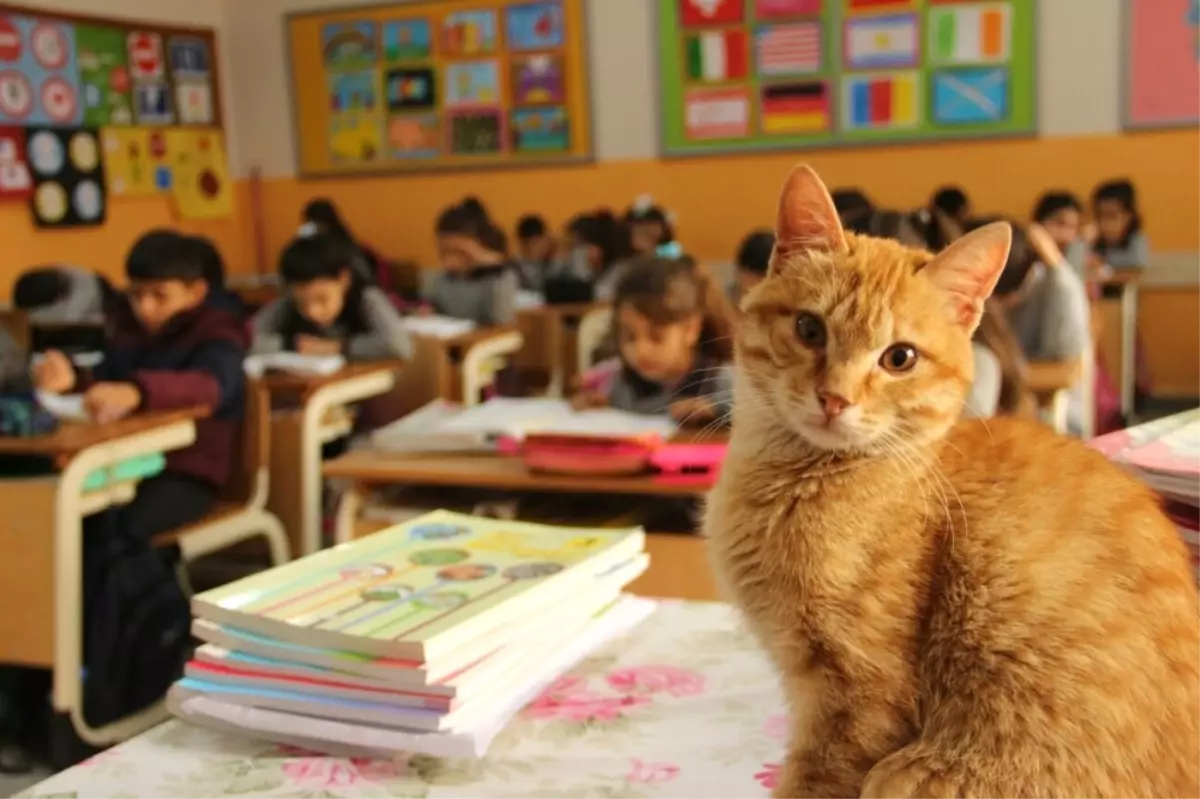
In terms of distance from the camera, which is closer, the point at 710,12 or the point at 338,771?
the point at 338,771

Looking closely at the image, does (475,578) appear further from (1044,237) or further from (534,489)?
(1044,237)

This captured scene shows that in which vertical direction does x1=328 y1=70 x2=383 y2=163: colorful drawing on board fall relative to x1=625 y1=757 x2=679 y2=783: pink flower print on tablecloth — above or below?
above

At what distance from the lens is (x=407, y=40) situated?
7168mm

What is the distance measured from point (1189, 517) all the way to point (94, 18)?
6.91 metres

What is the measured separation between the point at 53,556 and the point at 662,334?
1532 mm

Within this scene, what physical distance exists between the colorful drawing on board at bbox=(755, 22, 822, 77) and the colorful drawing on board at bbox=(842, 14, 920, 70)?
0.56ft

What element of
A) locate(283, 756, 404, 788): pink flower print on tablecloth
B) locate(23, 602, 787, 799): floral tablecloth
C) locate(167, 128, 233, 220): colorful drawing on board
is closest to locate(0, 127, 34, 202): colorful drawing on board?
locate(167, 128, 233, 220): colorful drawing on board

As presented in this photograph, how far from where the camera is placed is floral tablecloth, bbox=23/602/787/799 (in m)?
Answer: 0.90

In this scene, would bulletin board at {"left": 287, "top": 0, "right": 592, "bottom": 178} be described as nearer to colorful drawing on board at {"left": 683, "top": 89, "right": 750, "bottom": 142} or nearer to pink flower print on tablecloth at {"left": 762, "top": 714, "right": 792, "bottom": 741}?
colorful drawing on board at {"left": 683, "top": 89, "right": 750, "bottom": 142}

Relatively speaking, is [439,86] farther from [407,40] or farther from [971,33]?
[971,33]

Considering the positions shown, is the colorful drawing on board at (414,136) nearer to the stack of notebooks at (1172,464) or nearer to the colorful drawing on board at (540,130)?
the colorful drawing on board at (540,130)

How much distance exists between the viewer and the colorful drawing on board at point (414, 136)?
724cm

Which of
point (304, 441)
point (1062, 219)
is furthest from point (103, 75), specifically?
point (1062, 219)

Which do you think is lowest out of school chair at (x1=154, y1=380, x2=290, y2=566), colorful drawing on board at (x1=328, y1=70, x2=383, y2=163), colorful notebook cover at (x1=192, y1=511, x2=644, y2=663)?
school chair at (x1=154, y1=380, x2=290, y2=566)
